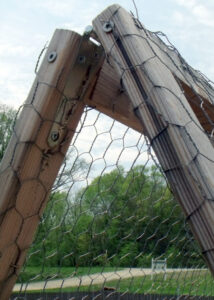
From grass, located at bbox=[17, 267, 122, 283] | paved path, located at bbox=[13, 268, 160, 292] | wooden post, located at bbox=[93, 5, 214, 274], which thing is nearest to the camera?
wooden post, located at bbox=[93, 5, 214, 274]

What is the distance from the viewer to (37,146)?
45 cm

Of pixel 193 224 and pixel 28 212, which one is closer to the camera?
pixel 193 224

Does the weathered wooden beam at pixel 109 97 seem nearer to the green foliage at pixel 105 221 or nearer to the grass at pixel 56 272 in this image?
the green foliage at pixel 105 221

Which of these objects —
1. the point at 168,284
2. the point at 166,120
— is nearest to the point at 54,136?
the point at 166,120

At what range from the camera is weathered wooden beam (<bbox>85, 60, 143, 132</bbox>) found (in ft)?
1.68

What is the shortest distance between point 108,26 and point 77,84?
0.08 m

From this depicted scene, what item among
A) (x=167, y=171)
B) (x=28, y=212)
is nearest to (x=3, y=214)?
(x=28, y=212)

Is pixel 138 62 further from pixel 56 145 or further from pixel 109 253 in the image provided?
pixel 109 253

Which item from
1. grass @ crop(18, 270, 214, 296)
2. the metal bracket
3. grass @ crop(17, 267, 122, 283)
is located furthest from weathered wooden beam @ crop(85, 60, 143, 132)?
grass @ crop(18, 270, 214, 296)

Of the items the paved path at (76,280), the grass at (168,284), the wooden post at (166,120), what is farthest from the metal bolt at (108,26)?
the grass at (168,284)

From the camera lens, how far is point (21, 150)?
438 mm

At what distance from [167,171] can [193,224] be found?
0.05m

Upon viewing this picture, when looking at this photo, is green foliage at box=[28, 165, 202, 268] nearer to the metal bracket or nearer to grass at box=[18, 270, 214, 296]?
Answer: grass at box=[18, 270, 214, 296]

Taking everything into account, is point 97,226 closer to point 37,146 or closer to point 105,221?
point 105,221
